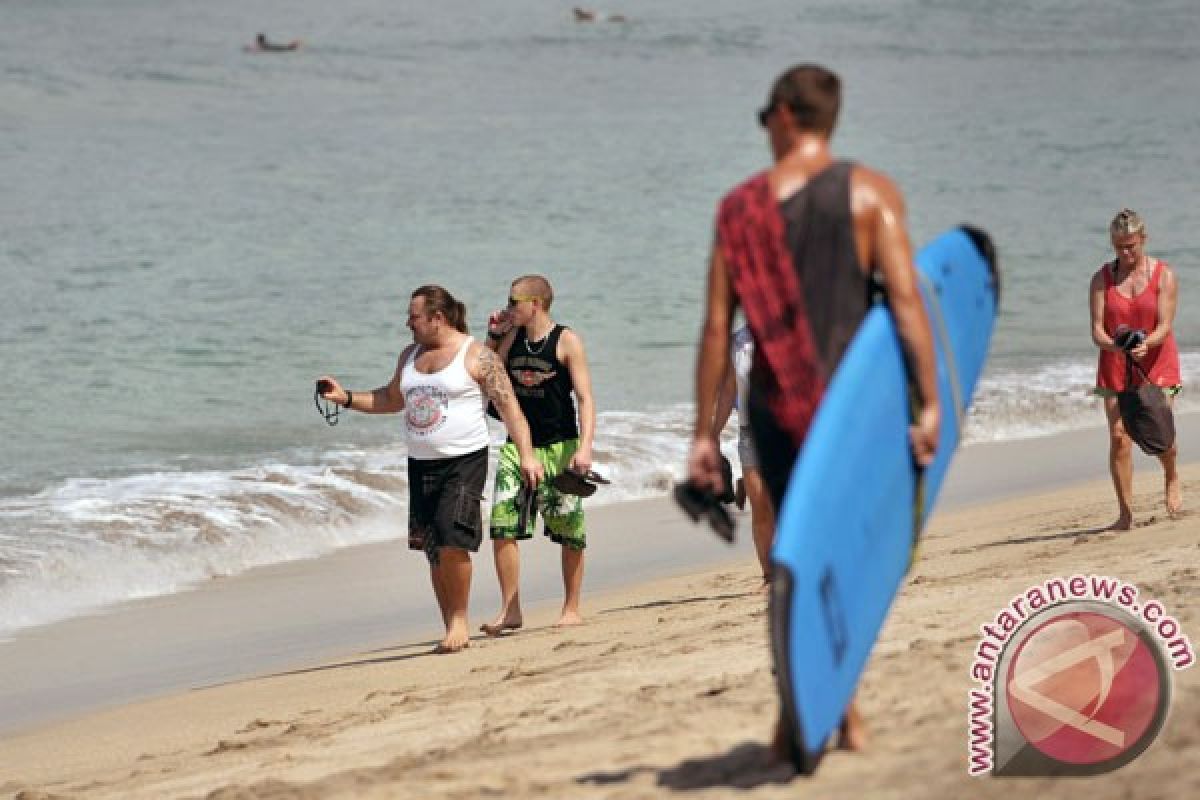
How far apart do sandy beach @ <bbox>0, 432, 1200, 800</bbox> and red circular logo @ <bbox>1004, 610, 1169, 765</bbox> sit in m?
0.09

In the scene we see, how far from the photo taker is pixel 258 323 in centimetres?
1969

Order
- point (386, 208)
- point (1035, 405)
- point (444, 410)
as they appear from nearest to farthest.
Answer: point (444, 410), point (1035, 405), point (386, 208)

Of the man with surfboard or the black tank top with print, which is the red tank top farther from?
the man with surfboard

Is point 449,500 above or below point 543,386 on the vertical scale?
below

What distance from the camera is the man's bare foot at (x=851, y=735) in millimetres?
4117

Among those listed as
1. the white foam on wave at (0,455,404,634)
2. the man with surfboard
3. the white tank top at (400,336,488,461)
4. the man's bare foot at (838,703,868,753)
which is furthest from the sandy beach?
the white foam on wave at (0,455,404,634)

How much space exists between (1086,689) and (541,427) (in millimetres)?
3802

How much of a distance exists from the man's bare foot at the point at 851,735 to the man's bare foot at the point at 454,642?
3354 mm

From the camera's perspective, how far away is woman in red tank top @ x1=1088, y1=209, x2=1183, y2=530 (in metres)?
8.09

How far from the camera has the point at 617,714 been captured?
4887mm

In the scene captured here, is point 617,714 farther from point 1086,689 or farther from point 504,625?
point 504,625

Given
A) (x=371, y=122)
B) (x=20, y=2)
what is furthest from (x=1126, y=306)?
(x=20, y=2)

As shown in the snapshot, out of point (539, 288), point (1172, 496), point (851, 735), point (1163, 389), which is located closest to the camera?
point (851, 735)

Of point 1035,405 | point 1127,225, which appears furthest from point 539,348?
point 1035,405
